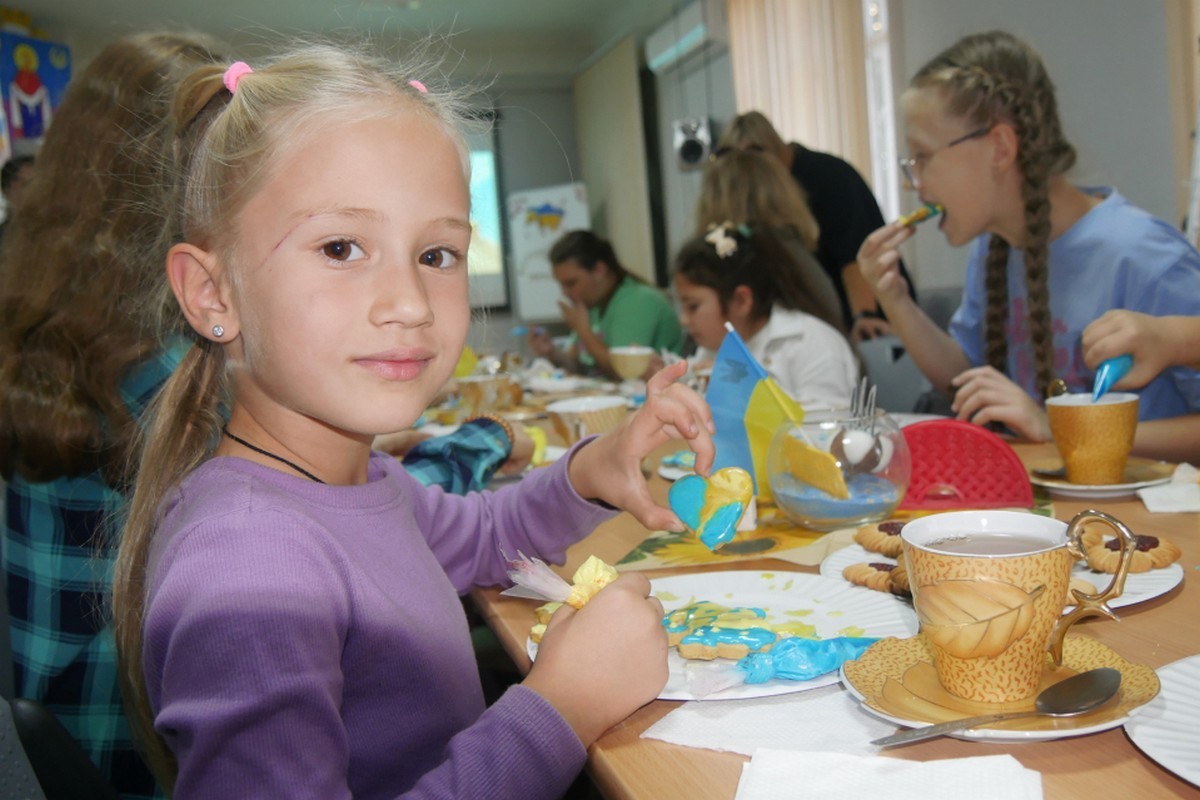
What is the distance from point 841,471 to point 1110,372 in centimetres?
44

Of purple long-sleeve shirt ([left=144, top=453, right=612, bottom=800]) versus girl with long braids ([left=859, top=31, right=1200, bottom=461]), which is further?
girl with long braids ([left=859, top=31, right=1200, bottom=461])

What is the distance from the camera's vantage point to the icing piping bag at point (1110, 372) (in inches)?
51.6

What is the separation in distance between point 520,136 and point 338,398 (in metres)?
8.11

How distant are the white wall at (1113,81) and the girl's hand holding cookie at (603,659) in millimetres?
2813

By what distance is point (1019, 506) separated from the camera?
1203 mm

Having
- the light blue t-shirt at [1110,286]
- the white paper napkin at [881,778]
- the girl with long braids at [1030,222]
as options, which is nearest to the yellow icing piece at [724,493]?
the white paper napkin at [881,778]

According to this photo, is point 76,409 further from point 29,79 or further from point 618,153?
point 618,153

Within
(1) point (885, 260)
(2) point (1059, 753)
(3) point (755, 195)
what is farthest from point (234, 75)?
(3) point (755, 195)

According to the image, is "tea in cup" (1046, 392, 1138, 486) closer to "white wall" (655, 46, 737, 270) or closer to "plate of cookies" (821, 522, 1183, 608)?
"plate of cookies" (821, 522, 1183, 608)

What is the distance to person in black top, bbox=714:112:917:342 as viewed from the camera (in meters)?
4.11

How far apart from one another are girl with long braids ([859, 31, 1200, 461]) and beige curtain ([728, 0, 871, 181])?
10.2 feet

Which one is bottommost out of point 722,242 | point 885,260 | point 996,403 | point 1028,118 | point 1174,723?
point 1174,723

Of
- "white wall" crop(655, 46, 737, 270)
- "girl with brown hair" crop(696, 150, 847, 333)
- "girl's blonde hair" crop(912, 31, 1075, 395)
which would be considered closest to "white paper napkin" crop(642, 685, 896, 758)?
"girl's blonde hair" crop(912, 31, 1075, 395)

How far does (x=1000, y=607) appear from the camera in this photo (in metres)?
0.67
